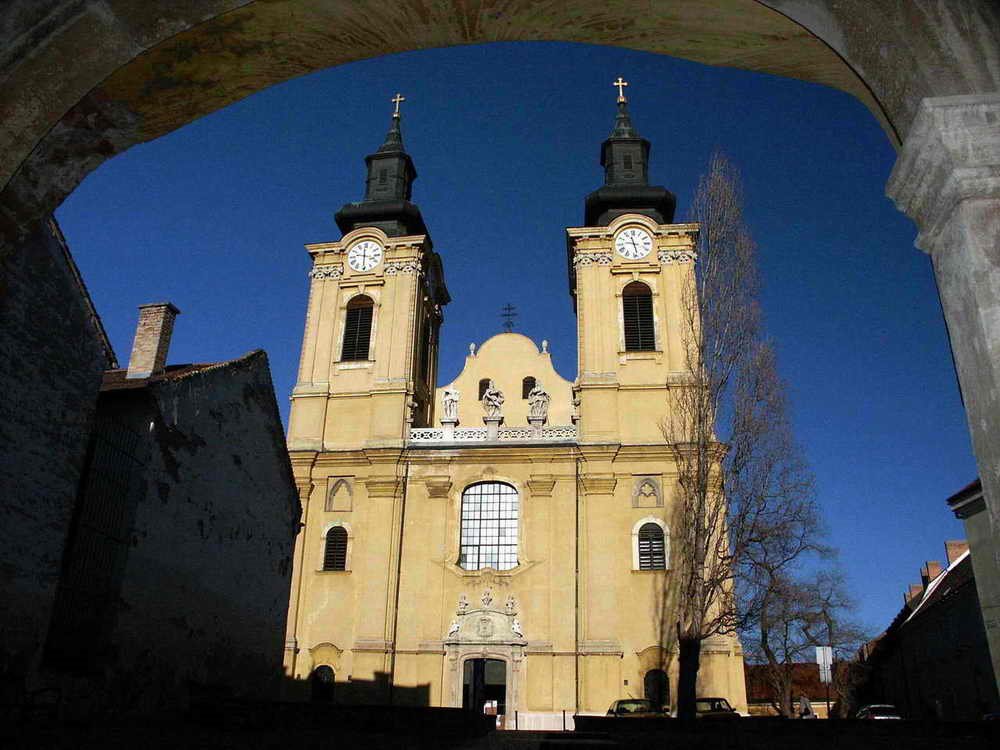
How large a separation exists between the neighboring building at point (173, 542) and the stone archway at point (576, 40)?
10.7m

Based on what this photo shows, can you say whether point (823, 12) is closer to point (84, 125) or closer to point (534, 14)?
point (534, 14)

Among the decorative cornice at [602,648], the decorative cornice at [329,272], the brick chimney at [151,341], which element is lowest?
the decorative cornice at [602,648]

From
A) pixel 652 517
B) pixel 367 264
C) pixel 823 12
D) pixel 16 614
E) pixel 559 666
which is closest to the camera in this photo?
pixel 823 12

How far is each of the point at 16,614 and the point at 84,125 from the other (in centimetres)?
988

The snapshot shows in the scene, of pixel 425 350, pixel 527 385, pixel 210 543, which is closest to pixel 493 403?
pixel 425 350

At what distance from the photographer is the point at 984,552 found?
9.25m

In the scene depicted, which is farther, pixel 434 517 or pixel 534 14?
pixel 434 517

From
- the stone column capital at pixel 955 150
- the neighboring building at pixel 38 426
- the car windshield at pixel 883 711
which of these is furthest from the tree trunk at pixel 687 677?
the stone column capital at pixel 955 150

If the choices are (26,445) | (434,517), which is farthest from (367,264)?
(26,445)

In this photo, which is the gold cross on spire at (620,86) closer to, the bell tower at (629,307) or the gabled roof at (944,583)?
the bell tower at (629,307)

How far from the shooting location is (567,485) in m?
27.8

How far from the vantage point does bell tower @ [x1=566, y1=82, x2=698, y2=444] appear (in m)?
28.5

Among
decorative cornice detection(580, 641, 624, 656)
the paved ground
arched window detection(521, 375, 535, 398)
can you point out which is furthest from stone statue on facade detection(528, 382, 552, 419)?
the paved ground

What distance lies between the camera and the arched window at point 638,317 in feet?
97.5
